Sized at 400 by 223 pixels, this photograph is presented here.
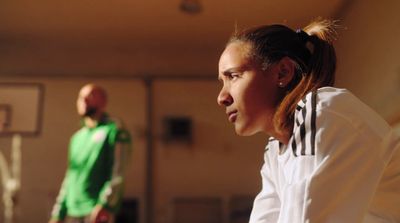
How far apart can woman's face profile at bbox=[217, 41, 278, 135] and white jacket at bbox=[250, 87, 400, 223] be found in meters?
0.14

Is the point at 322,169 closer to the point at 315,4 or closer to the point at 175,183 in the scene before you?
the point at 315,4

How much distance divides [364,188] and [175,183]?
346 centimetres

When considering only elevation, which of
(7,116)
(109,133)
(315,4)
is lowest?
(109,133)

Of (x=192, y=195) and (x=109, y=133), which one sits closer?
(x=109, y=133)

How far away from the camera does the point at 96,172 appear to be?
2232 millimetres

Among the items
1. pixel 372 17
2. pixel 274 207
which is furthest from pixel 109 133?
pixel 372 17

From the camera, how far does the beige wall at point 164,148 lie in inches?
159

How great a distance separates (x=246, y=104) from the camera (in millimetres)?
909

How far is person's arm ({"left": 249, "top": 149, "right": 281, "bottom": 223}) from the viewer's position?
103 cm

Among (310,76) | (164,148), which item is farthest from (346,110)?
(164,148)

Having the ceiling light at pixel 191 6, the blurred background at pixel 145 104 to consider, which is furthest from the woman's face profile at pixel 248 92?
the blurred background at pixel 145 104

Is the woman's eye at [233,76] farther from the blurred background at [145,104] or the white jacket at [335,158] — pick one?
the blurred background at [145,104]

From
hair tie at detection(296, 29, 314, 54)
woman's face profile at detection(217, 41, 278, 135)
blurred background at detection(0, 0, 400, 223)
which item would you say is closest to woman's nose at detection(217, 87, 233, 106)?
woman's face profile at detection(217, 41, 278, 135)

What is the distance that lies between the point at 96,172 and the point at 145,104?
77.8 inches
